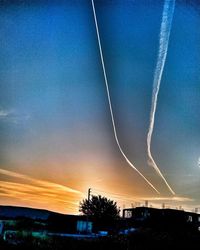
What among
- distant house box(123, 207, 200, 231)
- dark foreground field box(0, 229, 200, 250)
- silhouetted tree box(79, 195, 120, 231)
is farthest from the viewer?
silhouetted tree box(79, 195, 120, 231)

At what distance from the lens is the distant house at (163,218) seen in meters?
44.4

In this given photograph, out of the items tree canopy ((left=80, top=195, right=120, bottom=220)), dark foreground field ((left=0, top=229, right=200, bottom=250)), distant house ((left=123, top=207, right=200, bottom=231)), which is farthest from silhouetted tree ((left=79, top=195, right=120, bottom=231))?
dark foreground field ((left=0, top=229, right=200, bottom=250))

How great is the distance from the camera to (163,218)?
4734 cm

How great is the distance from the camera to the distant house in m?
44.4

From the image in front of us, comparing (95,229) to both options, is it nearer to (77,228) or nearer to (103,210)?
(77,228)

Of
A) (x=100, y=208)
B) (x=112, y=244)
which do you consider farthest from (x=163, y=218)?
(x=112, y=244)

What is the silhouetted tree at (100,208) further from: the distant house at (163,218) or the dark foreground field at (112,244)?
the dark foreground field at (112,244)

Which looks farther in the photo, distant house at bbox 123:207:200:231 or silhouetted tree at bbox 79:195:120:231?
silhouetted tree at bbox 79:195:120:231

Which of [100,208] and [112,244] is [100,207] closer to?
[100,208]

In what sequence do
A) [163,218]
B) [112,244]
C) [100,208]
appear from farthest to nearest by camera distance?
[100,208], [163,218], [112,244]

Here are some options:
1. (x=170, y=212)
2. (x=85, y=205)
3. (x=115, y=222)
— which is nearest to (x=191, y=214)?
(x=170, y=212)

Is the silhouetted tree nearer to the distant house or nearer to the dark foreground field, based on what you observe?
the distant house

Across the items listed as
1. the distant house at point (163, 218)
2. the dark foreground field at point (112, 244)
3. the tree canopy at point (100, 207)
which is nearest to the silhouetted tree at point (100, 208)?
the tree canopy at point (100, 207)

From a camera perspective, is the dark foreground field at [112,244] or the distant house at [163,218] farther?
the distant house at [163,218]
